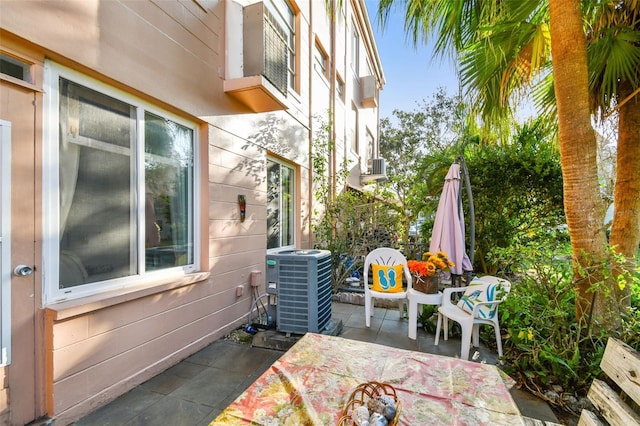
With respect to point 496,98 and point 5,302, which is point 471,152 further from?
point 5,302

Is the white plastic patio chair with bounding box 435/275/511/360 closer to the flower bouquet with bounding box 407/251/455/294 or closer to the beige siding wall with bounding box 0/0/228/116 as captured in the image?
the flower bouquet with bounding box 407/251/455/294

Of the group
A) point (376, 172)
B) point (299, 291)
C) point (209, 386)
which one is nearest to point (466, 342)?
point (299, 291)

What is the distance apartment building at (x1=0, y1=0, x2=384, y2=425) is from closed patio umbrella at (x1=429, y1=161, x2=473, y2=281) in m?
2.61

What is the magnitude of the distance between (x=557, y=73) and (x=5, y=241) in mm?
4512

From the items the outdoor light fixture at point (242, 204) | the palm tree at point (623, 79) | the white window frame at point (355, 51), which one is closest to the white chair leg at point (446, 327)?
the palm tree at point (623, 79)

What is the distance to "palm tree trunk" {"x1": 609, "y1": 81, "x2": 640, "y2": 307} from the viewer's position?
3.04 meters

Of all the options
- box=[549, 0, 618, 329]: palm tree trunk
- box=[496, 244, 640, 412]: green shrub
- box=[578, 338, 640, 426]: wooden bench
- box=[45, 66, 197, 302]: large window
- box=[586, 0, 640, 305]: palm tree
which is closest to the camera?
box=[578, 338, 640, 426]: wooden bench

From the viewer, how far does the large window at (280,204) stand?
16.7 feet

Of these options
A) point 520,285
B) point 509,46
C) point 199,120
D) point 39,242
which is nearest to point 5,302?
point 39,242

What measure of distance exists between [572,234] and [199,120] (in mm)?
3968

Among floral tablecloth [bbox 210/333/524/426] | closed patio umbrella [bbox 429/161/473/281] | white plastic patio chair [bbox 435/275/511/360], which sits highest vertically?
closed patio umbrella [bbox 429/161/473/281]

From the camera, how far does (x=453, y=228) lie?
13.5ft

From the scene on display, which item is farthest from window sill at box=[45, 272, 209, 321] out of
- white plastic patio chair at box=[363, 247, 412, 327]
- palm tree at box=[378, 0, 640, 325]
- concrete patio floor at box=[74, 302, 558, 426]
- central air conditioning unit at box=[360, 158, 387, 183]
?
central air conditioning unit at box=[360, 158, 387, 183]

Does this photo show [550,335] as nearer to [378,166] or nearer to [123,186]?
[123,186]
